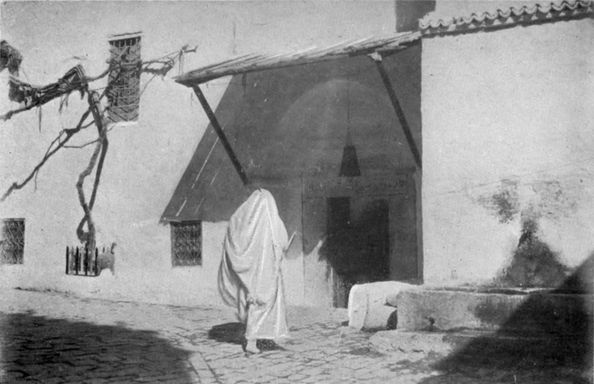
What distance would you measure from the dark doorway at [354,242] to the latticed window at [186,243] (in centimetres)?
256

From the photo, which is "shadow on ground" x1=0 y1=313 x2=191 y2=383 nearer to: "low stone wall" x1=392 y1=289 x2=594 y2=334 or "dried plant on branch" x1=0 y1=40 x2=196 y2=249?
"low stone wall" x1=392 y1=289 x2=594 y2=334

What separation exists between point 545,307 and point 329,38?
613cm

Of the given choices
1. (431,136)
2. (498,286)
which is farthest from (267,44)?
(498,286)

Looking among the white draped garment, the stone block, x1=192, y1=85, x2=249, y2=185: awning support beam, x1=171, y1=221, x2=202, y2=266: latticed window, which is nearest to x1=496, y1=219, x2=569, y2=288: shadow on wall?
the stone block

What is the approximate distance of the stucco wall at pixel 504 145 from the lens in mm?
7012

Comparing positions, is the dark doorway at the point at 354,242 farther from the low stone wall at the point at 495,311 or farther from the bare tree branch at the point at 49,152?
the bare tree branch at the point at 49,152

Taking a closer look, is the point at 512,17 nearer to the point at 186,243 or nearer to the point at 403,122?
the point at 403,122

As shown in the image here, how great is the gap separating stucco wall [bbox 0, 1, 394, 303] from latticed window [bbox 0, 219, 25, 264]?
8.8 inches

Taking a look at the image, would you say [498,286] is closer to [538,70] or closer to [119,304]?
[538,70]

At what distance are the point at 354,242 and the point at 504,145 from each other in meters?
3.76

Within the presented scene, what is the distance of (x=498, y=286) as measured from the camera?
718cm

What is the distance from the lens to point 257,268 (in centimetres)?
681

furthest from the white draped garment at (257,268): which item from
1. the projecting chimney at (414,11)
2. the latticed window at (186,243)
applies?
the projecting chimney at (414,11)

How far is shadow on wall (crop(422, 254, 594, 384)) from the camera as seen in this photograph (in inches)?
224
